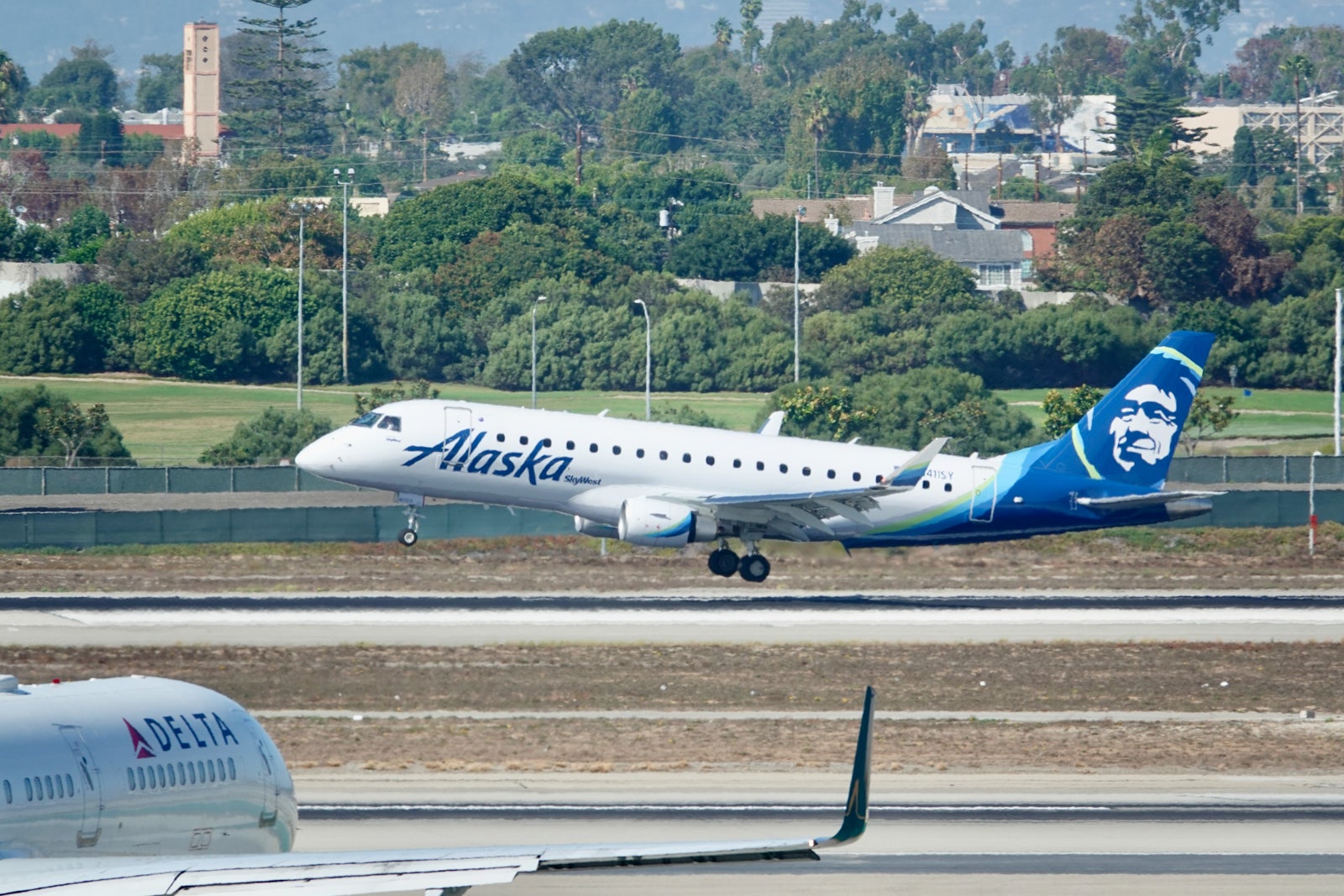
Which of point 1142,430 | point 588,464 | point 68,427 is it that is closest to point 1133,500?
point 1142,430

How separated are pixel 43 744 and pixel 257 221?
13463 cm

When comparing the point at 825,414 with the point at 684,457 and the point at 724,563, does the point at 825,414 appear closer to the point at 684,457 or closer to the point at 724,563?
the point at 724,563

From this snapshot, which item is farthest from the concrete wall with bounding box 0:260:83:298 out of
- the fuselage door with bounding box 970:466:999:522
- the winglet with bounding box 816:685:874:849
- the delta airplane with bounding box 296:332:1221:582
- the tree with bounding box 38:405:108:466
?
the winglet with bounding box 816:685:874:849

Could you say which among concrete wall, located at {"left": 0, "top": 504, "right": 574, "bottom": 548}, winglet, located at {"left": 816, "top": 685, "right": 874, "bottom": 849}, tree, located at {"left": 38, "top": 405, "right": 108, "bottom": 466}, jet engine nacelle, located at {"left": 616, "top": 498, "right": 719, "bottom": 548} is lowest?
concrete wall, located at {"left": 0, "top": 504, "right": 574, "bottom": 548}

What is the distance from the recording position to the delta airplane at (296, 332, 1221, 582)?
4775cm

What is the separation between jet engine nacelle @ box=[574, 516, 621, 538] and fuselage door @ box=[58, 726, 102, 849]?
33.2 meters

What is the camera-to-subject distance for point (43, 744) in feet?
49.6

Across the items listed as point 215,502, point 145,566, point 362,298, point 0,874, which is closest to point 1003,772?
point 0,874

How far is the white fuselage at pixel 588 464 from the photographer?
157 ft

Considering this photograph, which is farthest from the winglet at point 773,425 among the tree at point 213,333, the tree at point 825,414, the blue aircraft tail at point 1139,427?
the tree at point 213,333

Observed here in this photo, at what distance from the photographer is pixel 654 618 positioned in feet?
144

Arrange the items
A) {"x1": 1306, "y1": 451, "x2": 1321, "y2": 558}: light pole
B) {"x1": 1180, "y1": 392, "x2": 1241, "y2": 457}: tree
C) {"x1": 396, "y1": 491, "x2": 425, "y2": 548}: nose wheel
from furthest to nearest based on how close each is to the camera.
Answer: {"x1": 1180, "y1": 392, "x2": 1241, "y2": 457}: tree, {"x1": 1306, "y1": 451, "x2": 1321, "y2": 558}: light pole, {"x1": 396, "y1": 491, "x2": 425, "y2": 548}: nose wheel

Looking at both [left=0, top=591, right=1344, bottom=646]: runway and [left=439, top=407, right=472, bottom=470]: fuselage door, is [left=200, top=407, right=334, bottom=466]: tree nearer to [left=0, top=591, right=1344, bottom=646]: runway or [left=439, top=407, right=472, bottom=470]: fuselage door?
[left=0, top=591, right=1344, bottom=646]: runway

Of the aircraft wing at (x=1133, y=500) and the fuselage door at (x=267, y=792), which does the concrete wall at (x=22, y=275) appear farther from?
the fuselage door at (x=267, y=792)
